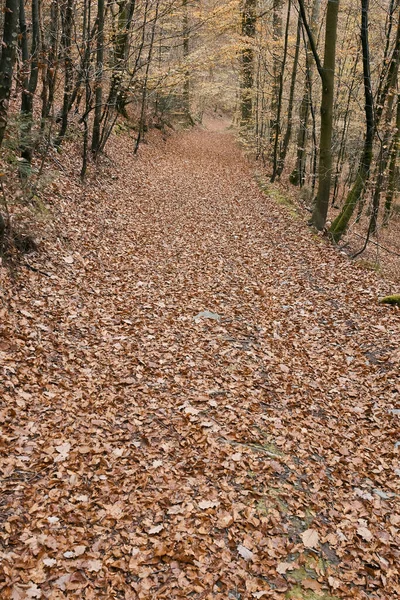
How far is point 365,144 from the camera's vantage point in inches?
455

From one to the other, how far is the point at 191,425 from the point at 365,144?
31.5 ft

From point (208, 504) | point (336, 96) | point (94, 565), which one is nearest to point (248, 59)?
point (336, 96)

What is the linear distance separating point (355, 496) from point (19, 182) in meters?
7.76

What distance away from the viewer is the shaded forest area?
358 inches

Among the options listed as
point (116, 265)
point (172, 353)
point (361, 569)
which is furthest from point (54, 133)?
point (361, 569)

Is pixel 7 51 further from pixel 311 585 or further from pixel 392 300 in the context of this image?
pixel 392 300

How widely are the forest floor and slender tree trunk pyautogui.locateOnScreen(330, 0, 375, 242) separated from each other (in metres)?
2.25

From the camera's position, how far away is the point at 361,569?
3881 millimetres

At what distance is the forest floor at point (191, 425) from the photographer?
3.73m

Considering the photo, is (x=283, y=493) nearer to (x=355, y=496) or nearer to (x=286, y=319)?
(x=355, y=496)

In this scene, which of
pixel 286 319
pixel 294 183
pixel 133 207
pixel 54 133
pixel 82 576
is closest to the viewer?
pixel 82 576

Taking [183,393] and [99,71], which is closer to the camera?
[183,393]

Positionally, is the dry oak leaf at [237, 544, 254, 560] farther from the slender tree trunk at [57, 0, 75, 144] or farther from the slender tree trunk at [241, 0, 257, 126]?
the slender tree trunk at [241, 0, 257, 126]

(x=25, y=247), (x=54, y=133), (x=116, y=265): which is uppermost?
(x=54, y=133)
